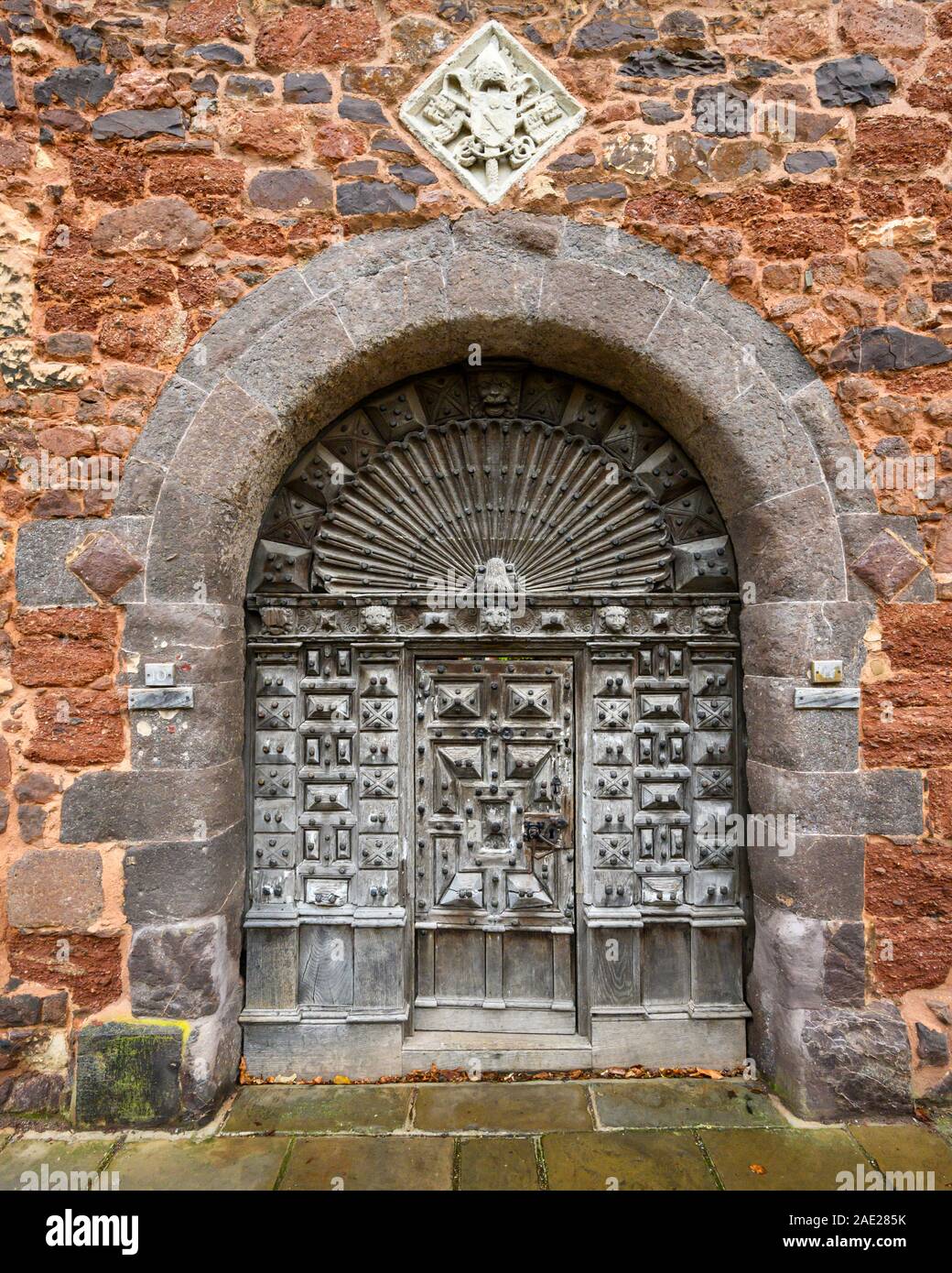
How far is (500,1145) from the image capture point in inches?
97.1

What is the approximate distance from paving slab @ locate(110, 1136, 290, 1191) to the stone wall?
466 mm

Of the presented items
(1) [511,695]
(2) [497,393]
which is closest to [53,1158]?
(1) [511,695]

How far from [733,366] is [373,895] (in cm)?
266

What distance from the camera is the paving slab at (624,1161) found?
2.30 m

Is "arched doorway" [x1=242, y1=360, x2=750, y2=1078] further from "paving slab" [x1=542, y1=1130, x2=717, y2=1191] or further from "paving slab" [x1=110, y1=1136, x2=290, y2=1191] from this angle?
"paving slab" [x1=110, y1=1136, x2=290, y2=1191]

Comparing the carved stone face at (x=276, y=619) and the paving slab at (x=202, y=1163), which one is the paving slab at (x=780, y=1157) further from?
the carved stone face at (x=276, y=619)

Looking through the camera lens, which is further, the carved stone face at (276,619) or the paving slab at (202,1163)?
the carved stone face at (276,619)

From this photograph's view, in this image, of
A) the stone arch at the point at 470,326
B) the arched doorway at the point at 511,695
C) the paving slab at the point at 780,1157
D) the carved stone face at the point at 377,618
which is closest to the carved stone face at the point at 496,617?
the arched doorway at the point at 511,695

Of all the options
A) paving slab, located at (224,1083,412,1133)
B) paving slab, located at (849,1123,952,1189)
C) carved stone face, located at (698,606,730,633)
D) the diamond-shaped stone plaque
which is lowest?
paving slab, located at (849,1123,952,1189)

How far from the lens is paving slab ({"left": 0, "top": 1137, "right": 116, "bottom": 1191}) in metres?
2.35

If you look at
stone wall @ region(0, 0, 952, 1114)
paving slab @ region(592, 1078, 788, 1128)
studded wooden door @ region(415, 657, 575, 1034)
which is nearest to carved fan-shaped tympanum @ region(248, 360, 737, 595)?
studded wooden door @ region(415, 657, 575, 1034)

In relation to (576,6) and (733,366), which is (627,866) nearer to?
(733,366)

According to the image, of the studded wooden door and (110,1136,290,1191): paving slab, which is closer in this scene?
(110,1136,290,1191): paving slab

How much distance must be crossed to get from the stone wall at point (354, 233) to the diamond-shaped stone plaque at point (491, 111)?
6 centimetres
